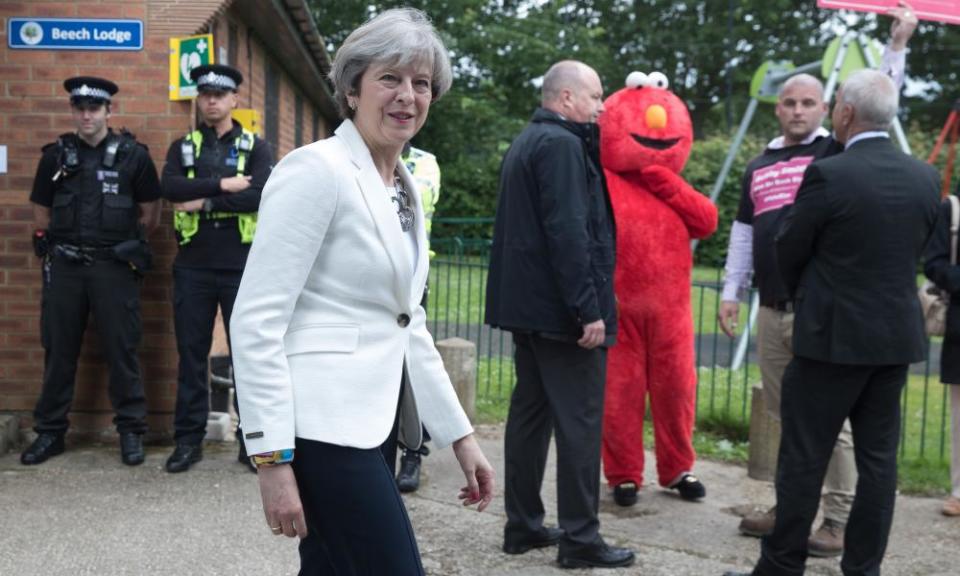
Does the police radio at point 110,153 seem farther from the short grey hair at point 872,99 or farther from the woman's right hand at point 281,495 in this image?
the woman's right hand at point 281,495

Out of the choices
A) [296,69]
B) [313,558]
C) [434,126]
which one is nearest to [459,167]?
[434,126]

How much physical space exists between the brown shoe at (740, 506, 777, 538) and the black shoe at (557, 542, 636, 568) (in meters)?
0.88

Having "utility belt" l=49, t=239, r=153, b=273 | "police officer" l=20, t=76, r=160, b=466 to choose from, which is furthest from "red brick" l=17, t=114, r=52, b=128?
"utility belt" l=49, t=239, r=153, b=273

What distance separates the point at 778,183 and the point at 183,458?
349 centimetres

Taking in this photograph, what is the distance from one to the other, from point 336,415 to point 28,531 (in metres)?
3.17

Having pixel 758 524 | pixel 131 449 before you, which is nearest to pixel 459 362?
pixel 131 449

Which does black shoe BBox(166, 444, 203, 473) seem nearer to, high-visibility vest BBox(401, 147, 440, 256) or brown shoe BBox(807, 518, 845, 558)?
high-visibility vest BBox(401, 147, 440, 256)

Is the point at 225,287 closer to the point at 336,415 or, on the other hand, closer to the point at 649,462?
the point at 649,462

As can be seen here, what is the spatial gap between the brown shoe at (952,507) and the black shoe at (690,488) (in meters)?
1.24

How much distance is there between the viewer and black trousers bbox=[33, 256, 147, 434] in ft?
19.6

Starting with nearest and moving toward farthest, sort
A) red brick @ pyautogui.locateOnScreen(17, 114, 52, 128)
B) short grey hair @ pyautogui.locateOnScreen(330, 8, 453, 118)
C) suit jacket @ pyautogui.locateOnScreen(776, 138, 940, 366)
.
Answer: short grey hair @ pyautogui.locateOnScreen(330, 8, 453, 118) → suit jacket @ pyautogui.locateOnScreen(776, 138, 940, 366) → red brick @ pyautogui.locateOnScreen(17, 114, 52, 128)

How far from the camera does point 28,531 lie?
4.73m

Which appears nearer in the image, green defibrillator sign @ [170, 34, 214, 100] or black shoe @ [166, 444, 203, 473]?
black shoe @ [166, 444, 203, 473]

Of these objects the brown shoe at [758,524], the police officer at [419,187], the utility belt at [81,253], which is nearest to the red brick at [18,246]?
the utility belt at [81,253]
